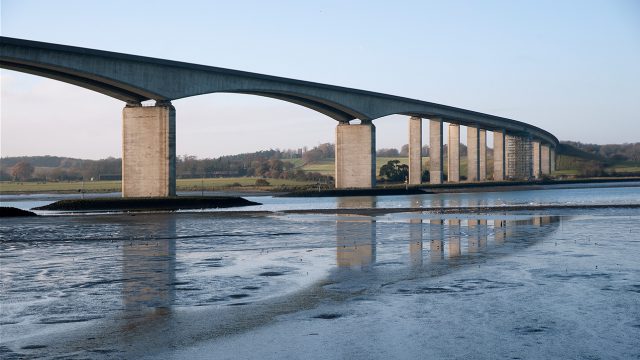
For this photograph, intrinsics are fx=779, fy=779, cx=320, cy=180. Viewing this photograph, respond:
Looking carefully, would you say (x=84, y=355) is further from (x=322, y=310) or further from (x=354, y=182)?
(x=354, y=182)

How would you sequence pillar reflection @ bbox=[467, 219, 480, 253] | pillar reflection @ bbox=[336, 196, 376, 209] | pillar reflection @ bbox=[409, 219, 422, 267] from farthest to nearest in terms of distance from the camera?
1. pillar reflection @ bbox=[336, 196, 376, 209]
2. pillar reflection @ bbox=[467, 219, 480, 253]
3. pillar reflection @ bbox=[409, 219, 422, 267]

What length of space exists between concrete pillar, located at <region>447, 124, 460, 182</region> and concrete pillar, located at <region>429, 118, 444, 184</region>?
9966 mm

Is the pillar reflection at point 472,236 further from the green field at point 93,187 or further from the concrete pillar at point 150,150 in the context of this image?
the green field at point 93,187

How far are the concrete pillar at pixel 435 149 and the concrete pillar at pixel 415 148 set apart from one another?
262 centimetres

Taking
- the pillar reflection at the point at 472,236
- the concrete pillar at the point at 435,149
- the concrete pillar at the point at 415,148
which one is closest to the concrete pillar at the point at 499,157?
the concrete pillar at the point at 435,149

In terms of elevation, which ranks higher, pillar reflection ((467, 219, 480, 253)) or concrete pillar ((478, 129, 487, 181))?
concrete pillar ((478, 129, 487, 181))

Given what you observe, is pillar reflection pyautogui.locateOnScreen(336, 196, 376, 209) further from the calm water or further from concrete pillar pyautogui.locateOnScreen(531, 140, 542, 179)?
concrete pillar pyautogui.locateOnScreen(531, 140, 542, 179)

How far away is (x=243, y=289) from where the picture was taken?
15.6m

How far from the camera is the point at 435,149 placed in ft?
407

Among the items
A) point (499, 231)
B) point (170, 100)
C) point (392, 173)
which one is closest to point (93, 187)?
point (392, 173)

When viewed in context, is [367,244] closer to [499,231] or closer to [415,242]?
[415,242]

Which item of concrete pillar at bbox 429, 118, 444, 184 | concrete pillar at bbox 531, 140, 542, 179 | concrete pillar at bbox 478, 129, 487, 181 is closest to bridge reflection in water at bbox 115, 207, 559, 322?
concrete pillar at bbox 429, 118, 444, 184

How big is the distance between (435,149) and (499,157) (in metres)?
37.4

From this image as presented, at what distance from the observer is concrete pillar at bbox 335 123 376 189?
327 ft
